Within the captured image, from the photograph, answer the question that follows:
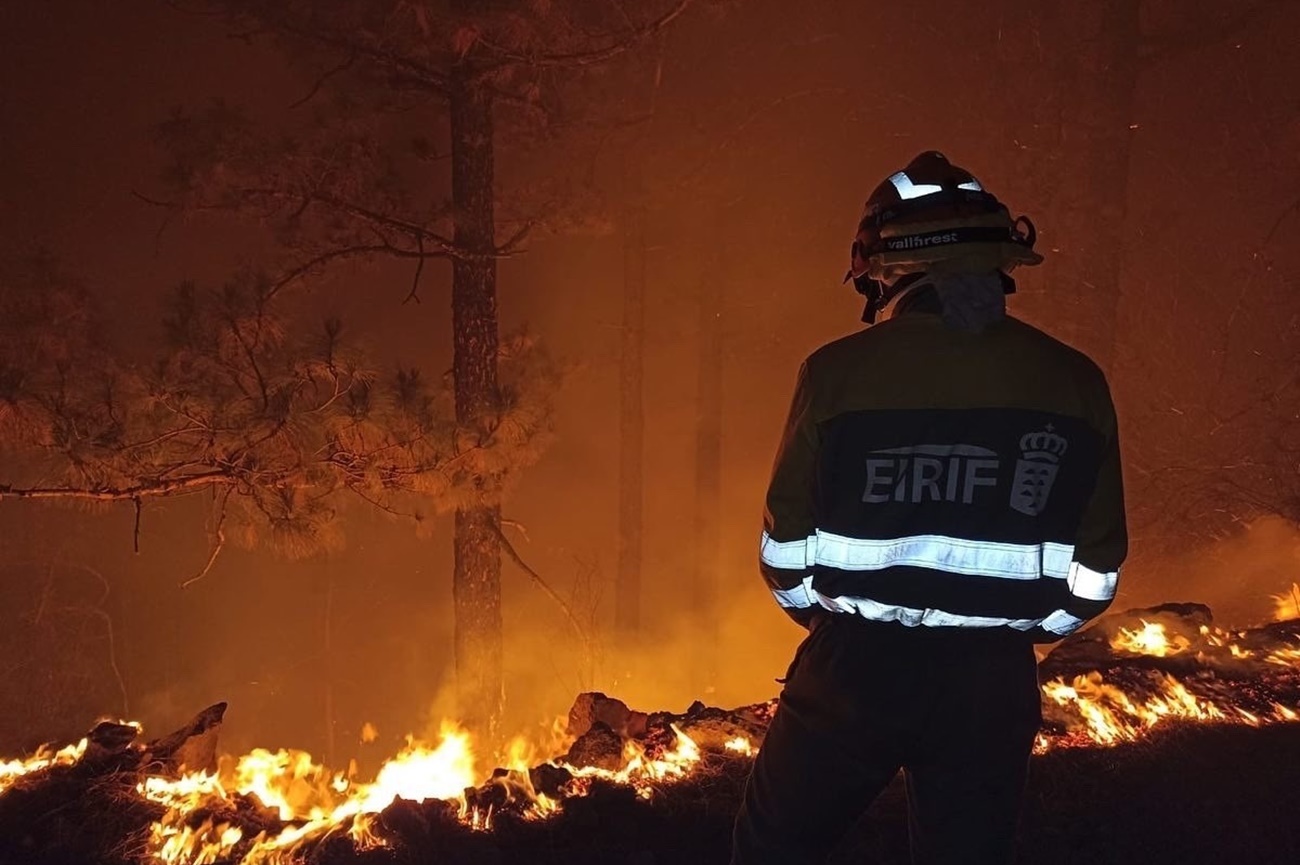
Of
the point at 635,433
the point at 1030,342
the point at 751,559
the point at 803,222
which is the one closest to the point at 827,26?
the point at 803,222

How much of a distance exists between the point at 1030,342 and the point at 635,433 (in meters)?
12.8

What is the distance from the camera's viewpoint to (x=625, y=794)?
387cm

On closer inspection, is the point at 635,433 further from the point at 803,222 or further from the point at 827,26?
the point at 827,26

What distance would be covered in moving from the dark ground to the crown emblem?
2.11 meters

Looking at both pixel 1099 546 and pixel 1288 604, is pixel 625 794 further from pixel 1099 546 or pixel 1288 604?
pixel 1288 604

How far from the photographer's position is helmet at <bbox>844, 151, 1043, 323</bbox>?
229 cm

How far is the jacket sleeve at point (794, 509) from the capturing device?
2.32m

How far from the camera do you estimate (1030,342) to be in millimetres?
2256

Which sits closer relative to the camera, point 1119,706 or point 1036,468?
point 1036,468

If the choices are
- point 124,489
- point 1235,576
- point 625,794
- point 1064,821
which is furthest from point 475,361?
point 1235,576

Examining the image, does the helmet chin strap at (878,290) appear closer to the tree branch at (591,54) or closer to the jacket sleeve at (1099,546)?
the jacket sleeve at (1099,546)

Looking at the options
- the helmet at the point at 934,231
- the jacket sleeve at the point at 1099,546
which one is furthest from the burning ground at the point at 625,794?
the helmet at the point at 934,231

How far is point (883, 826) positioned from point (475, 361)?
16.9ft

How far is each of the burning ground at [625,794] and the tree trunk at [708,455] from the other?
11.6 metres
